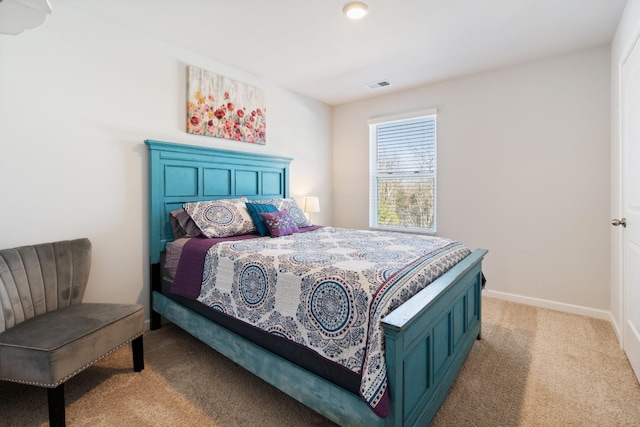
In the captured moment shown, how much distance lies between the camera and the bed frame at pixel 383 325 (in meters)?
1.25

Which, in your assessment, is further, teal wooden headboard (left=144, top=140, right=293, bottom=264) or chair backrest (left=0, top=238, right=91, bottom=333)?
teal wooden headboard (left=144, top=140, right=293, bottom=264)

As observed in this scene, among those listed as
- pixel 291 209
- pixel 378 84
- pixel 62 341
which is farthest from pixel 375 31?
pixel 62 341

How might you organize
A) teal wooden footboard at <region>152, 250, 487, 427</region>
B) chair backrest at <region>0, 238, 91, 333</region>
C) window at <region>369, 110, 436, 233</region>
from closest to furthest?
teal wooden footboard at <region>152, 250, 487, 427</region> < chair backrest at <region>0, 238, 91, 333</region> < window at <region>369, 110, 436, 233</region>

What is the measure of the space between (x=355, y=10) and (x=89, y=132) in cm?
217

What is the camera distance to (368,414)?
4.09ft

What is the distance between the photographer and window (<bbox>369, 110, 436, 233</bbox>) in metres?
3.82

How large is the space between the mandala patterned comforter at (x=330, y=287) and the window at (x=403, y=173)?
66.6 inches

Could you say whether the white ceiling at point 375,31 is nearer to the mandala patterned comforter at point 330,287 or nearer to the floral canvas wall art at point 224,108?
the floral canvas wall art at point 224,108

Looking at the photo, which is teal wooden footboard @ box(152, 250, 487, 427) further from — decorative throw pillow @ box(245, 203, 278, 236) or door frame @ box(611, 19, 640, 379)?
door frame @ box(611, 19, 640, 379)

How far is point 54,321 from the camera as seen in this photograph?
1.74 metres

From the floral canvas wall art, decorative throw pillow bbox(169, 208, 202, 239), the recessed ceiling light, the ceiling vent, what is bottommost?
decorative throw pillow bbox(169, 208, 202, 239)

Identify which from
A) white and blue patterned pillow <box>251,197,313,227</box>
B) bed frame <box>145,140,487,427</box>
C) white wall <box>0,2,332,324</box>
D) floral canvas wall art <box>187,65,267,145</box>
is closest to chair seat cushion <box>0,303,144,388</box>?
bed frame <box>145,140,487,427</box>

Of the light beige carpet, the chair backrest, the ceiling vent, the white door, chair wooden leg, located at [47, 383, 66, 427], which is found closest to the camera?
chair wooden leg, located at [47, 383, 66, 427]

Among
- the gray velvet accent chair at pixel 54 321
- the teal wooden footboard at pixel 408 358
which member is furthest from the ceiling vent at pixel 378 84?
the gray velvet accent chair at pixel 54 321
